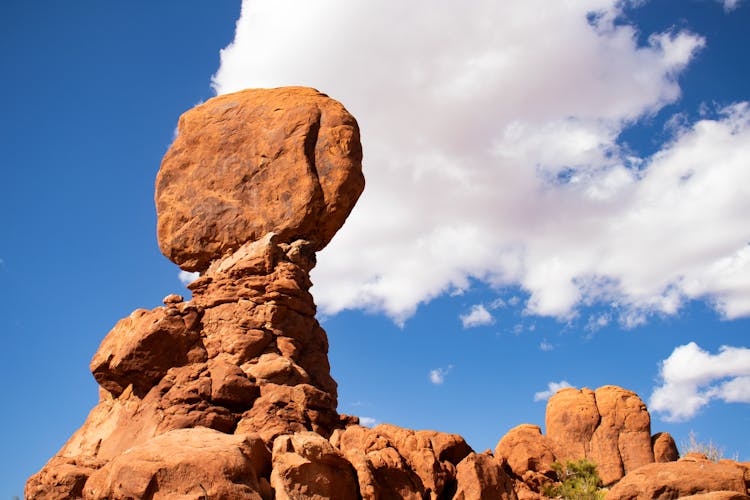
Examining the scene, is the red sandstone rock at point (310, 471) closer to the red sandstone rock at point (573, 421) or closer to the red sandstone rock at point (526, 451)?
the red sandstone rock at point (526, 451)

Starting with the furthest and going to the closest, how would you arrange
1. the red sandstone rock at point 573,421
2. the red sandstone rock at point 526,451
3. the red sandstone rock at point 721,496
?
the red sandstone rock at point 573,421
the red sandstone rock at point 526,451
the red sandstone rock at point 721,496

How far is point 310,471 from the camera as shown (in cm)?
1602

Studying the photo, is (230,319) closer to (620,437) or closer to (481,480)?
(481,480)

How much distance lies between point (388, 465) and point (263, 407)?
3.72 m

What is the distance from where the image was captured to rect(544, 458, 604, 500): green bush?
69.4ft

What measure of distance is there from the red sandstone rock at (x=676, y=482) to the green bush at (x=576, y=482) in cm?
250

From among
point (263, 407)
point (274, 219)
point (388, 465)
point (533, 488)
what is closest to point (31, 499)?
point (263, 407)

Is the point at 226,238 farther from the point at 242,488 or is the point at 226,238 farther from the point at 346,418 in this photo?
the point at 242,488

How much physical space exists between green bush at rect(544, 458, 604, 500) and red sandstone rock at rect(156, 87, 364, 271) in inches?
403

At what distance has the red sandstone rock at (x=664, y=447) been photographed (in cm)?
2500

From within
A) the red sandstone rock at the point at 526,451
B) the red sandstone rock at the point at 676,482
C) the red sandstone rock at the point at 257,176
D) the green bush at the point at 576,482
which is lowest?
the red sandstone rock at the point at 676,482

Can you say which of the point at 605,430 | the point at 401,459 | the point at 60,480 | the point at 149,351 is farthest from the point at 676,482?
the point at 60,480

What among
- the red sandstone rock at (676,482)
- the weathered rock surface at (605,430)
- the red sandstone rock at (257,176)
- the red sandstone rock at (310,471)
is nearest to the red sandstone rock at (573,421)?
the weathered rock surface at (605,430)

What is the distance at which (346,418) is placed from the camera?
21297mm
